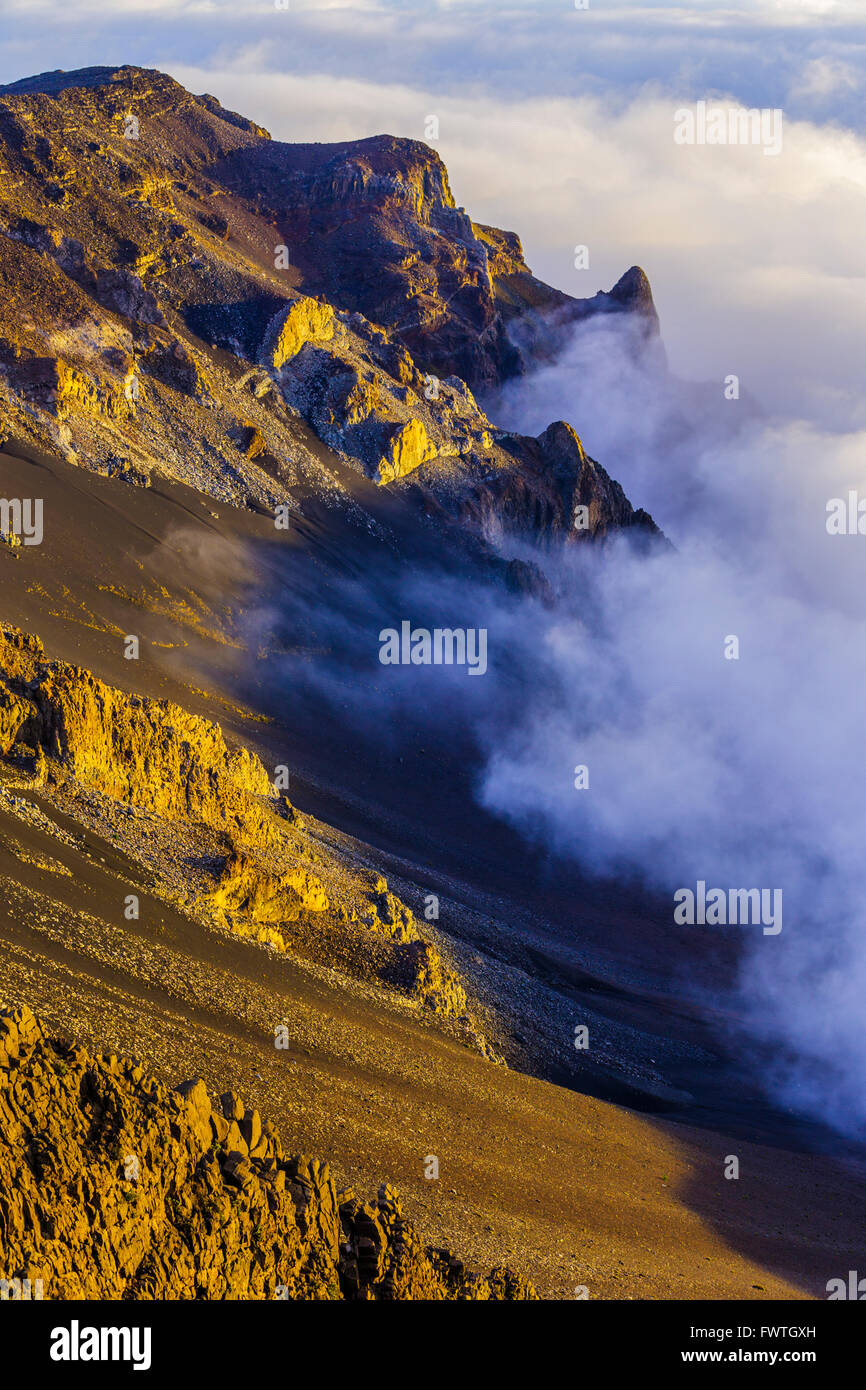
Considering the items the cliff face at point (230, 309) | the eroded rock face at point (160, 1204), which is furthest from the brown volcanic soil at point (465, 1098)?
the cliff face at point (230, 309)

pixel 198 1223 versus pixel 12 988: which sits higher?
pixel 12 988

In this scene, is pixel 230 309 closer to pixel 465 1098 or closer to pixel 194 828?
pixel 194 828

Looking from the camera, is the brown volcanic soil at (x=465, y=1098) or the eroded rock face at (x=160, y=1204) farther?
the brown volcanic soil at (x=465, y=1098)

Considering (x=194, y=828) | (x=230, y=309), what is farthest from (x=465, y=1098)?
(x=230, y=309)

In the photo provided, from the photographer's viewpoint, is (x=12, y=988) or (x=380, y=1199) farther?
(x=12, y=988)

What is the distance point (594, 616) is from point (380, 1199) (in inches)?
5222

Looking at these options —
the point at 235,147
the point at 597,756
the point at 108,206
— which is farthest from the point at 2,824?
the point at 235,147

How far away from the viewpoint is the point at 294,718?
10006 centimetres

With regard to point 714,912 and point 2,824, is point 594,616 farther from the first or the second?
point 2,824

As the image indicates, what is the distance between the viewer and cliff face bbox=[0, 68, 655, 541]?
11669 cm

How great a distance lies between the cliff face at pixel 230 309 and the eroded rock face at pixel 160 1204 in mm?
86723

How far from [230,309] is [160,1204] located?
427 ft

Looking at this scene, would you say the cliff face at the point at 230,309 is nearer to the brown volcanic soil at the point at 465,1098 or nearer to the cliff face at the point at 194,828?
the brown volcanic soil at the point at 465,1098

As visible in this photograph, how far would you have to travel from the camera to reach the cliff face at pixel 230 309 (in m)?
117
